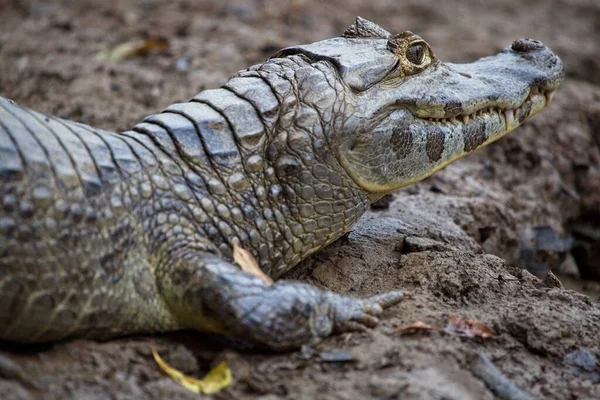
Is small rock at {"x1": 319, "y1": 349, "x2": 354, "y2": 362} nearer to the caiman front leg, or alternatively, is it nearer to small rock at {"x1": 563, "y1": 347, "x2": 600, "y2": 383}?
the caiman front leg

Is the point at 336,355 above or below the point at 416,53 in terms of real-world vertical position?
below

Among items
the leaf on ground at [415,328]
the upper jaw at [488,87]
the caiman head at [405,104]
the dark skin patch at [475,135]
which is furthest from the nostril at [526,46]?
the leaf on ground at [415,328]

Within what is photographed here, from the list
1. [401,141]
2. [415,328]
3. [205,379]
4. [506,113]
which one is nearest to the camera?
[205,379]

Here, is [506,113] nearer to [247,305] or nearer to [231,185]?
[231,185]

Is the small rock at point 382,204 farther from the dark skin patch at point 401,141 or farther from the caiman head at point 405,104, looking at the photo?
the dark skin patch at point 401,141

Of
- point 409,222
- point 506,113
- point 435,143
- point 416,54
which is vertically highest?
point 416,54

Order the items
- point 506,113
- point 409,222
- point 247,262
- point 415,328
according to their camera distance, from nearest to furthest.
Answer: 1. point 415,328
2. point 247,262
3. point 506,113
4. point 409,222

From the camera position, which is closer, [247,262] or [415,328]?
[415,328]

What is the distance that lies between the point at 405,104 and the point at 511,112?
0.79m

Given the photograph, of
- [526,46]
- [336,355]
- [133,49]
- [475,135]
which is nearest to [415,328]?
[336,355]

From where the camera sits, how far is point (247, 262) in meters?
3.51

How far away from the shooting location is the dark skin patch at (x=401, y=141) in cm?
390

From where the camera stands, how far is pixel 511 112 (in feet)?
14.5

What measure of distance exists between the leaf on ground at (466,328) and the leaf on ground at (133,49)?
178 inches
